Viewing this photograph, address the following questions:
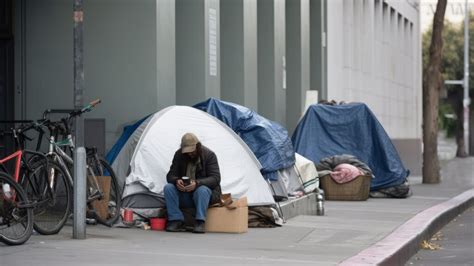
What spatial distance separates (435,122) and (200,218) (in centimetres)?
1621

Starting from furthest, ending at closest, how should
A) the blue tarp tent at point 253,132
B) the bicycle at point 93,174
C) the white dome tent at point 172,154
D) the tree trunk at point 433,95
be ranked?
the tree trunk at point 433,95 < the blue tarp tent at point 253,132 < the white dome tent at point 172,154 < the bicycle at point 93,174

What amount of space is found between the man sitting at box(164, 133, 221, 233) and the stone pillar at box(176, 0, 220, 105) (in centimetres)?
419

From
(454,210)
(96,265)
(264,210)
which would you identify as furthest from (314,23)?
(96,265)

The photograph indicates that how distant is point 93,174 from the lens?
12.6m

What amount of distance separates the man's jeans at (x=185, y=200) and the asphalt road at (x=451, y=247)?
2.31 metres

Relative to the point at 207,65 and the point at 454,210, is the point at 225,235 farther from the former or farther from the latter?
the point at 454,210

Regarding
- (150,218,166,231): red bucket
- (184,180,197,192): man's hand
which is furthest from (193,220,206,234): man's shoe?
(150,218,166,231): red bucket

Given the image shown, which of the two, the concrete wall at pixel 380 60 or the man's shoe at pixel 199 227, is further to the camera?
the concrete wall at pixel 380 60

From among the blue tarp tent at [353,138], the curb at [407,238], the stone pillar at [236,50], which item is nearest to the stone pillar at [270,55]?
the blue tarp tent at [353,138]

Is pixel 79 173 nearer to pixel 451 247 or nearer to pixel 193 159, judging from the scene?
pixel 193 159

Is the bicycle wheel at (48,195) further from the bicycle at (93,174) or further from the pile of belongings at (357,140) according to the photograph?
the pile of belongings at (357,140)

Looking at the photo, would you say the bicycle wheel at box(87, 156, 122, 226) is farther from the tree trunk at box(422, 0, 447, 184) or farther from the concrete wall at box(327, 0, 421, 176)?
the tree trunk at box(422, 0, 447, 184)

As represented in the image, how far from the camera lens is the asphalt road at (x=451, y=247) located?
12.0m

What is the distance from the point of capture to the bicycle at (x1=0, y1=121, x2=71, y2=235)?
11.3 meters
